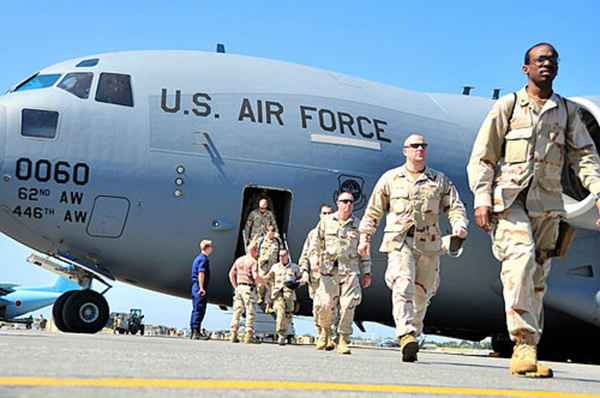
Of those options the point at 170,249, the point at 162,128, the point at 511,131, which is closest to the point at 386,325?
the point at 170,249

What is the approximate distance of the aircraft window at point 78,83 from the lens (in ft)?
33.5

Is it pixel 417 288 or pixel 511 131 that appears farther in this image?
pixel 417 288

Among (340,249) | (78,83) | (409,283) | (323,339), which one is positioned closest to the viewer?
(409,283)

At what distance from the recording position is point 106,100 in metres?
10.2

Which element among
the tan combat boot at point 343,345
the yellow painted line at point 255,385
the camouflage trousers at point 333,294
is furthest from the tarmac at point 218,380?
the camouflage trousers at point 333,294

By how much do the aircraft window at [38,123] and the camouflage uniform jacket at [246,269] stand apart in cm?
261

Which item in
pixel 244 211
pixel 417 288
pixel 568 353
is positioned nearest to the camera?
pixel 417 288

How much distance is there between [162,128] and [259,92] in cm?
135

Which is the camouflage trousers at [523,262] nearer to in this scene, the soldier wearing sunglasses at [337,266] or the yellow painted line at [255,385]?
the yellow painted line at [255,385]

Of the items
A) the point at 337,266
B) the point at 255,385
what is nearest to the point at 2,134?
the point at 337,266

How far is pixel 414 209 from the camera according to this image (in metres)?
6.77

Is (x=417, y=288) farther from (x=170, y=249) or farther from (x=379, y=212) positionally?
(x=170, y=249)

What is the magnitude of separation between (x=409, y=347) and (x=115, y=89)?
553cm

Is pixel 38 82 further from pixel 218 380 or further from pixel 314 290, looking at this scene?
pixel 218 380
